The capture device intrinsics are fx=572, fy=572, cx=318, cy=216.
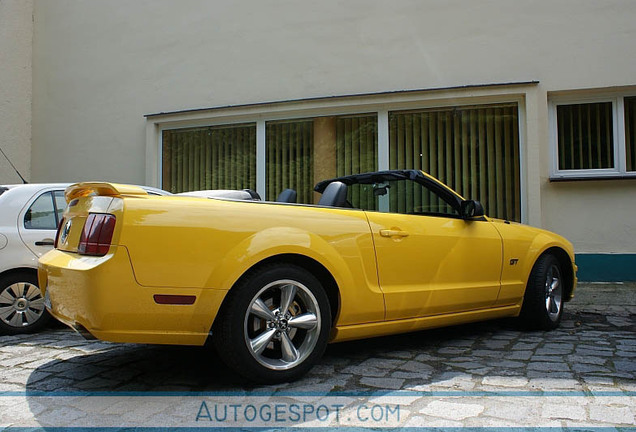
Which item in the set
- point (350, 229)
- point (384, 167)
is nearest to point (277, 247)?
point (350, 229)

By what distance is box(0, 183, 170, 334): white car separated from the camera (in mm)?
5180

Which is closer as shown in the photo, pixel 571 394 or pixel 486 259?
pixel 571 394

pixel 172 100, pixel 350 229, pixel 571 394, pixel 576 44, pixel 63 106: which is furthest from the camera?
pixel 63 106

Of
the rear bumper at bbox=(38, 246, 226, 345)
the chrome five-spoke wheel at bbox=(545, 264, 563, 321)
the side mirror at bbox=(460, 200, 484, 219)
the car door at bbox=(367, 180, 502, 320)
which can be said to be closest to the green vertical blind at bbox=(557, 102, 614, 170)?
the chrome five-spoke wheel at bbox=(545, 264, 563, 321)

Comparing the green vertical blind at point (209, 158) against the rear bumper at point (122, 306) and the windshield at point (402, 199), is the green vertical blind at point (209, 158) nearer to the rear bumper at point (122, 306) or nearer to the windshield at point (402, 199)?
the windshield at point (402, 199)

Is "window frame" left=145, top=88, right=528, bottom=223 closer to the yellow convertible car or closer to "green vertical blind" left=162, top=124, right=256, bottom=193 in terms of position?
"green vertical blind" left=162, top=124, right=256, bottom=193

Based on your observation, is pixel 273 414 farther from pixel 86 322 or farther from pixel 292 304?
pixel 86 322

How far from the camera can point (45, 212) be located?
5.48 meters

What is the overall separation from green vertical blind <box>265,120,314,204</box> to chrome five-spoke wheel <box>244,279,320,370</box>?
5.57 metres

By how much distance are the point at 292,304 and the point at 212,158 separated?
257 inches

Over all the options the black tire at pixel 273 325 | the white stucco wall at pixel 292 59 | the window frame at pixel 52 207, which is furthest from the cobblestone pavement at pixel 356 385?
the white stucco wall at pixel 292 59

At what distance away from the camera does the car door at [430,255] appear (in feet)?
13.1

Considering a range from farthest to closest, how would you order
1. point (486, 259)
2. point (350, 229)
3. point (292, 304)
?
1. point (486, 259)
2. point (350, 229)
3. point (292, 304)

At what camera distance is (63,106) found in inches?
408
